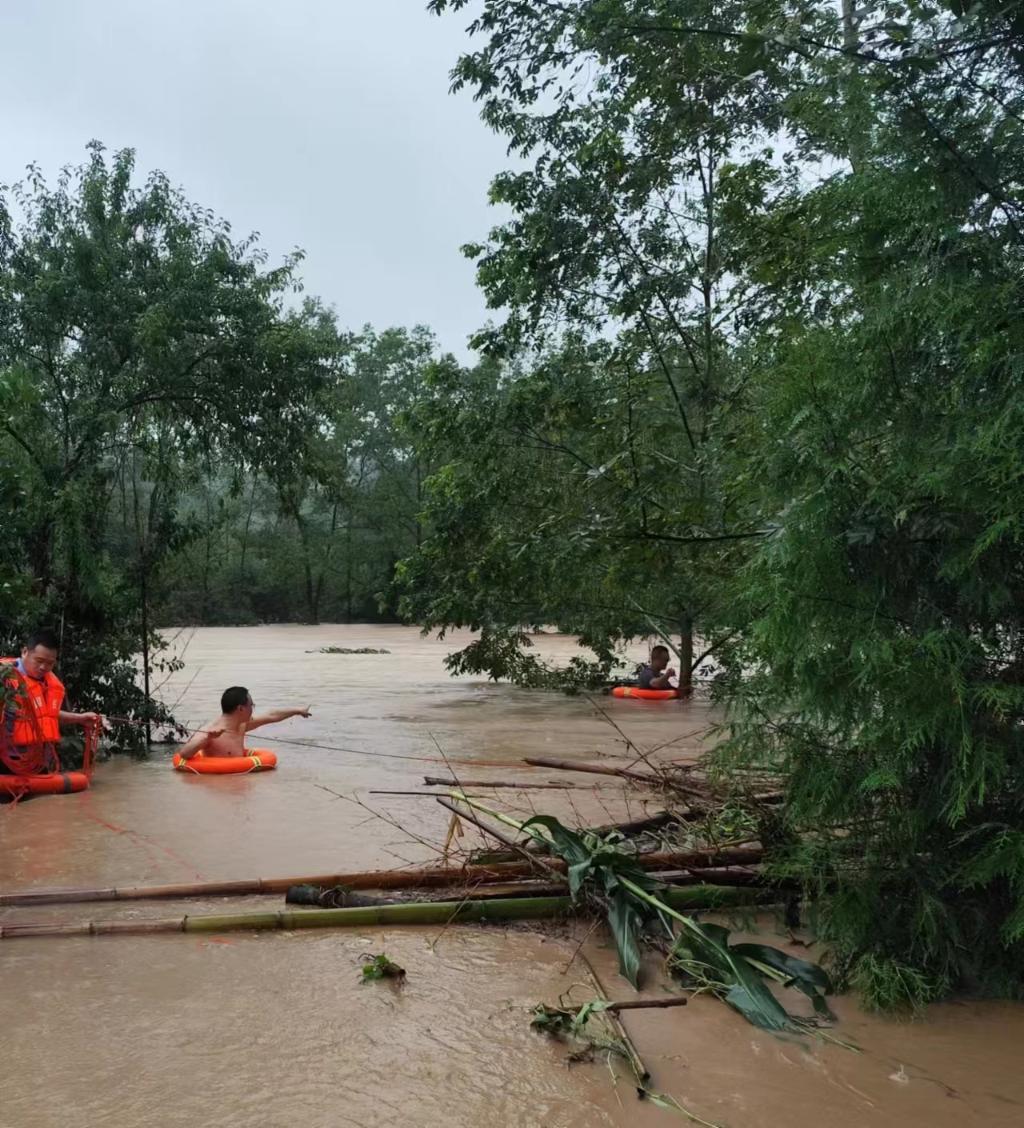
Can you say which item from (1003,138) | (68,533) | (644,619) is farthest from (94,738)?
(644,619)

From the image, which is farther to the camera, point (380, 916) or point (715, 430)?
Answer: point (715, 430)

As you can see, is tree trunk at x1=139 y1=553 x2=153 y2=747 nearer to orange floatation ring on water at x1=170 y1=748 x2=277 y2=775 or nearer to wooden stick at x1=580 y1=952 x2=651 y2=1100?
orange floatation ring on water at x1=170 y1=748 x2=277 y2=775

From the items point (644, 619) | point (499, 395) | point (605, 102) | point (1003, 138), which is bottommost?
point (644, 619)

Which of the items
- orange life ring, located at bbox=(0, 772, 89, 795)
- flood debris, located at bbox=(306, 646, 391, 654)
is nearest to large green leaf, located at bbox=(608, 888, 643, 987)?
orange life ring, located at bbox=(0, 772, 89, 795)

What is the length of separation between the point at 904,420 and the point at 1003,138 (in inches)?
42.8

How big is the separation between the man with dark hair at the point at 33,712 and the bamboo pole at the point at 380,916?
397 centimetres

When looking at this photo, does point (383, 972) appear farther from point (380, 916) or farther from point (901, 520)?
point (901, 520)

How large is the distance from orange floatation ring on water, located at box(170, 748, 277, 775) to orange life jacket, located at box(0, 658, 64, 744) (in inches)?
57.4

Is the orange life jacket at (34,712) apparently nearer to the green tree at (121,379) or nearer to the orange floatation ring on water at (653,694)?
the green tree at (121,379)

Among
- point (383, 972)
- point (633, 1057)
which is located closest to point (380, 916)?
point (383, 972)

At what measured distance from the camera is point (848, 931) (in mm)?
4168

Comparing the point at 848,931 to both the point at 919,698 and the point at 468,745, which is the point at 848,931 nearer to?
the point at 919,698

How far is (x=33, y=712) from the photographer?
28.1 ft

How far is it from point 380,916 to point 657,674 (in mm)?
12844
